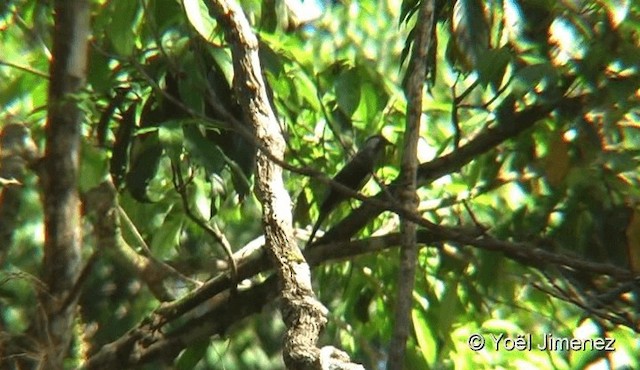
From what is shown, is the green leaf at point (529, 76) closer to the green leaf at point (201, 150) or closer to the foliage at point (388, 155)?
the foliage at point (388, 155)

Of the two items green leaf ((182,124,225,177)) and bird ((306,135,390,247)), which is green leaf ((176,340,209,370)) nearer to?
bird ((306,135,390,247))

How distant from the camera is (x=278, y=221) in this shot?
55.8 inches

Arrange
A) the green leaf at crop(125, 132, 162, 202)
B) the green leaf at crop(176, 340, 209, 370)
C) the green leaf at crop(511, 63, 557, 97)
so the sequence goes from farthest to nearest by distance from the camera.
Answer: the green leaf at crop(176, 340, 209, 370) → the green leaf at crop(125, 132, 162, 202) → the green leaf at crop(511, 63, 557, 97)

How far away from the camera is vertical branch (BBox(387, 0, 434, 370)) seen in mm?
1330

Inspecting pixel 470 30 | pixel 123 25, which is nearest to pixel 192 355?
pixel 123 25

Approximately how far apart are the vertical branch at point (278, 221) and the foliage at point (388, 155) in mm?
105

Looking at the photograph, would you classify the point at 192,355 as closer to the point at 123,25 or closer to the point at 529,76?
the point at 123,25

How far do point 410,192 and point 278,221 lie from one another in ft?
0.64

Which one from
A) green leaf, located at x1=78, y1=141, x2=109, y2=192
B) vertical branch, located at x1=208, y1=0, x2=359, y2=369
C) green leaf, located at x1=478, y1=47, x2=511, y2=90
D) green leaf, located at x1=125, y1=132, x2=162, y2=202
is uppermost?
green leaf, located at x1=478, y1=47, x2=511, y2=90

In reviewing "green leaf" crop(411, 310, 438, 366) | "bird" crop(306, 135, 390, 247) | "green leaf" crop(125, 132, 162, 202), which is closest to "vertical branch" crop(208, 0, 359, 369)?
"green leaf" crop(125, 132, 162, 202)

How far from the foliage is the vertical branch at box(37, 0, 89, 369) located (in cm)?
5

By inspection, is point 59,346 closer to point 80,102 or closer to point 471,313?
point 80,102

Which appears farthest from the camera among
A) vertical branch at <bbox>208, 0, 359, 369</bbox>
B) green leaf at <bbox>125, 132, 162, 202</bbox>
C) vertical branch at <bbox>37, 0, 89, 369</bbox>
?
vertical branch at <bbox>37, 0, 89, 369</bbox>

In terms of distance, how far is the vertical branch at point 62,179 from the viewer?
2.07 meters
